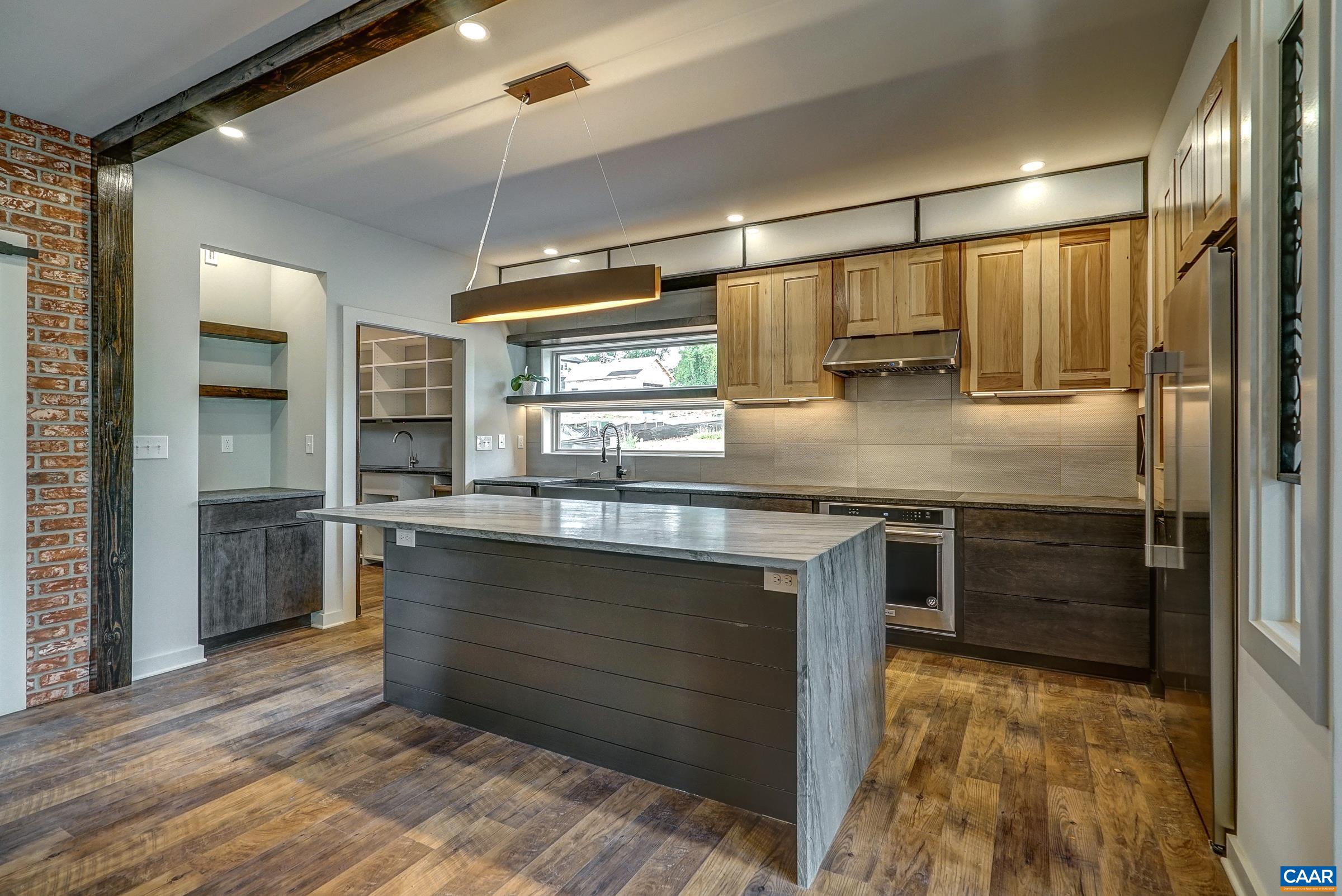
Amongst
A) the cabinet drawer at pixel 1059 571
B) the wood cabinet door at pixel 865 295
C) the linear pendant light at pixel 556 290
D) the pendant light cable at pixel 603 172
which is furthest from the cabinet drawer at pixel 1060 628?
the pendant light cable at pixel 603 172

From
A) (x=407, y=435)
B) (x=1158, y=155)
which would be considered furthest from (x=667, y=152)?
(x=407, y=435)

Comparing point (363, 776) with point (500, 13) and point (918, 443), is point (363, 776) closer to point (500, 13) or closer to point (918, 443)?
point (500, 13)

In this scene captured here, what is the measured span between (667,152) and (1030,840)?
10.4 feet

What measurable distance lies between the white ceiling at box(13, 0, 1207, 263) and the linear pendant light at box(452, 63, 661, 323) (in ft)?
0.25

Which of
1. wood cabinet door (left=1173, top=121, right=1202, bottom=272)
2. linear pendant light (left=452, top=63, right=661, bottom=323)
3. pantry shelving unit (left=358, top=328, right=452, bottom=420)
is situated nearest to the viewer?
wood cabinet door (left=1173, top=121, right=1202, bottom=272)

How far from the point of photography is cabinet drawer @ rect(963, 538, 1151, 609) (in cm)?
314

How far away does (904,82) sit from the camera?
104 inches

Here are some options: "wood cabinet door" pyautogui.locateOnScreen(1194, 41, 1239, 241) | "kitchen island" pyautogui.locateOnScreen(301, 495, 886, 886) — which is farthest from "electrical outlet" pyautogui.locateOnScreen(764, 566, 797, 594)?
"wood cabinet door" pyautogui.locateOnScreen(1194, 41, 1239, 241)

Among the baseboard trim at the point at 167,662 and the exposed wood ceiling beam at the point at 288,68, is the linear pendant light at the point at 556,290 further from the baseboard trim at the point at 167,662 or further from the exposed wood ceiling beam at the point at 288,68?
the baseboard trim at the point at 167,662

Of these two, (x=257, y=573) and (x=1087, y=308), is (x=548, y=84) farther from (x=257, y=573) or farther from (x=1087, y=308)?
(x=257, y=573)

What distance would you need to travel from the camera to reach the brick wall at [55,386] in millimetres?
2949

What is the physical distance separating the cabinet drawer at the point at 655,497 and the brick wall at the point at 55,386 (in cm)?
280

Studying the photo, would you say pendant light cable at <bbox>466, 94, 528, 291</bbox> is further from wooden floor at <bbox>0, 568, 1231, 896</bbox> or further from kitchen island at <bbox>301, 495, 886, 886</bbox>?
wooden floor at <bbox>0, 568, 1231, 896</bbox>

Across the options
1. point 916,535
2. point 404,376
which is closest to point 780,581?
point 916,535
